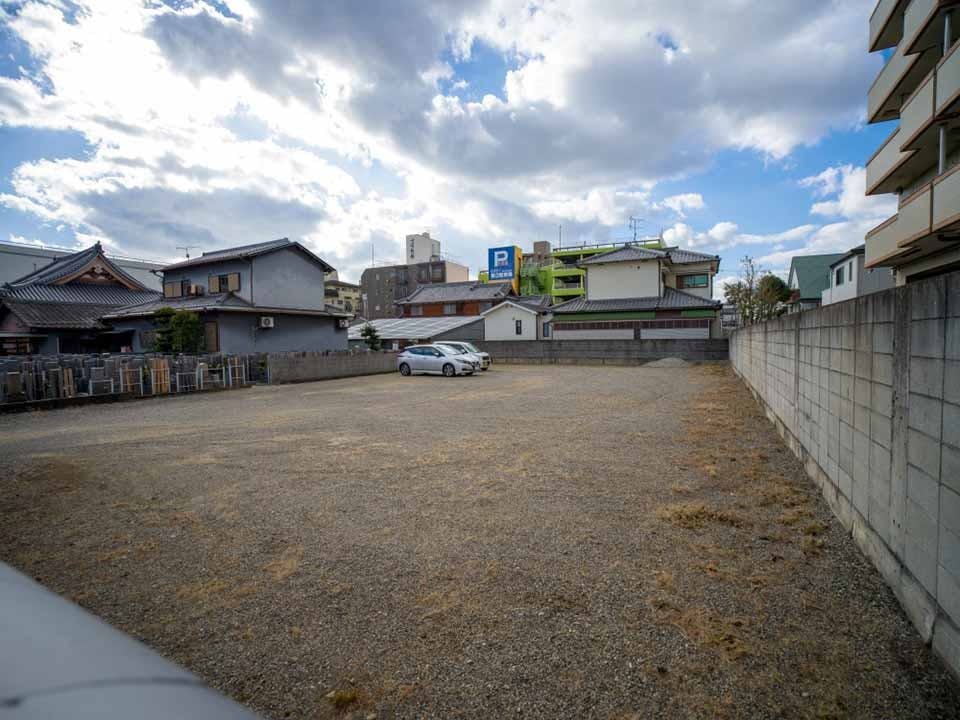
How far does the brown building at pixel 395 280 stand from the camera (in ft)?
198

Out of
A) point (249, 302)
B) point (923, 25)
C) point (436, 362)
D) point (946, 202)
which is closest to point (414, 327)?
point (249, 302)

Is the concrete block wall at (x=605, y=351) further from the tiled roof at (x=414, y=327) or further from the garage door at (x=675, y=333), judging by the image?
the tiled roof at (x=414, y=327)

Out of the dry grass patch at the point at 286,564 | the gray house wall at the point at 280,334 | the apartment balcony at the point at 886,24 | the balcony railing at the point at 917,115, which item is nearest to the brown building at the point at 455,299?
the gray house wall at the point at 280,334

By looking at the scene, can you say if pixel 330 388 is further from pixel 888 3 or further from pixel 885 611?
Answer: pixel 888 3

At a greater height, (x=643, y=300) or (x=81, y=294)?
(x=81, y=294)

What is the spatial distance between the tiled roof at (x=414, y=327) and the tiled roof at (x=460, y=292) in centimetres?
244

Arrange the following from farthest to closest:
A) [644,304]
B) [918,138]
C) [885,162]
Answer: [644,304], [885,162], [918,138]

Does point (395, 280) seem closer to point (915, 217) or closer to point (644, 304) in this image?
point (644, 304)

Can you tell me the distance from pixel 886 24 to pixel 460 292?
109 ft

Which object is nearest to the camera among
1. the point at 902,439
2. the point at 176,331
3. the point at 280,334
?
the point at 902,439

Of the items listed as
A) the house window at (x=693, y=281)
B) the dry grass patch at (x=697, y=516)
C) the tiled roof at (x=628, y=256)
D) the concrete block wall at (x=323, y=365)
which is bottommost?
the dry grass patch at (x=697, y=516)

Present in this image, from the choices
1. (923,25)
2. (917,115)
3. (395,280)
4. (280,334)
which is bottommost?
(280,334)

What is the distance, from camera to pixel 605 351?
26953 millimetres

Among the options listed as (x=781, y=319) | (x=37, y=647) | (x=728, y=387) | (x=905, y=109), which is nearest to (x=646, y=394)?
(x=728, y=387)
